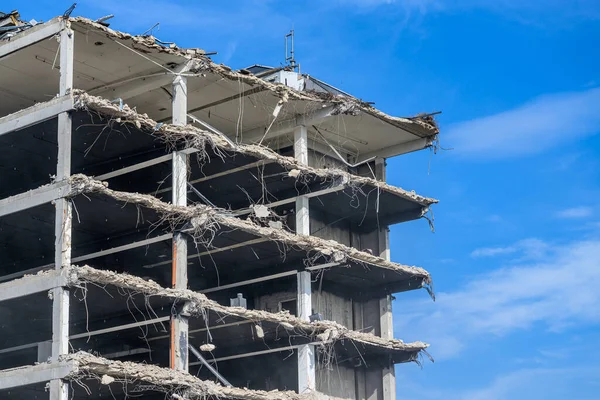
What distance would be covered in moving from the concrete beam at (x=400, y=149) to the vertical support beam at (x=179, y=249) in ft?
32.5

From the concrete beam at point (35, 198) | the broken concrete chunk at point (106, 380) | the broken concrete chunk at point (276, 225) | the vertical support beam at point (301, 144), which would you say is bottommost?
the broken concrete chunk at point (106, 380)

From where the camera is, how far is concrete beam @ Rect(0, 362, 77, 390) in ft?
97.1

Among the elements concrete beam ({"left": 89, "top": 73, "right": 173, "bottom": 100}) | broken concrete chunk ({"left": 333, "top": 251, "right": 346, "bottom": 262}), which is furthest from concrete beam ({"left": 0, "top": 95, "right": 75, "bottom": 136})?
broken concrete chunk ({"left": 333, "top": 251, "right": 346, "bottom": 262})

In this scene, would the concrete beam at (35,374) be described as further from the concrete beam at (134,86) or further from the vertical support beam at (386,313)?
A: the vertical support beam at (386,313)

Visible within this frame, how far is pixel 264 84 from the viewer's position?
36.1 meters

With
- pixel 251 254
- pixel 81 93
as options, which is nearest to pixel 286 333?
pixel 251 254

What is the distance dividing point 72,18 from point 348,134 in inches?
494

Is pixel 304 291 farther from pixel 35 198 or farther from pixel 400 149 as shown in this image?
pixel 35 198

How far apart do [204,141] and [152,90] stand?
3295 millimetres

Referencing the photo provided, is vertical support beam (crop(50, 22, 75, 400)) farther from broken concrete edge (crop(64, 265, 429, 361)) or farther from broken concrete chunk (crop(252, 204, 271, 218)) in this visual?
broken concrete chunk (crop(252, 204, 271, 218))

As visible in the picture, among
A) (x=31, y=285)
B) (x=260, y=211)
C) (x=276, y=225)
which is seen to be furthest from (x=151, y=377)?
(x=276, y=225)

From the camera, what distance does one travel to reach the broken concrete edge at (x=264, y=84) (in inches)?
1270

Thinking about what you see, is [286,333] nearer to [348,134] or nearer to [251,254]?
[251,254]

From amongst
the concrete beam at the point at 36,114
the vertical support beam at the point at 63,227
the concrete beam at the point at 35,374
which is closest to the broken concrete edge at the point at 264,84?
the vertical support beam at the point at 63,227
